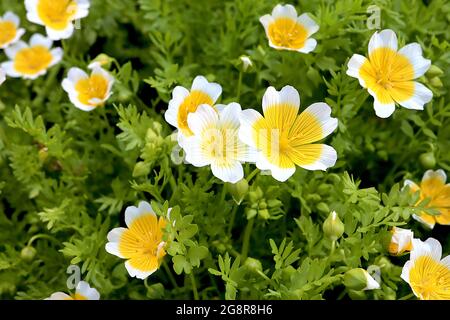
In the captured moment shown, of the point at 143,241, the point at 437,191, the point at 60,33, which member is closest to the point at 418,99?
the point at 437,191

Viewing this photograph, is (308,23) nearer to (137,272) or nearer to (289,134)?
(289,134)

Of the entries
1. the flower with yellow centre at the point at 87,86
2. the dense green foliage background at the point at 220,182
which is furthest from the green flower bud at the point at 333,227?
the flower with yellow centre at the point at 87,86

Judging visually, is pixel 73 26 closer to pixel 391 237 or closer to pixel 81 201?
pixel 81 201

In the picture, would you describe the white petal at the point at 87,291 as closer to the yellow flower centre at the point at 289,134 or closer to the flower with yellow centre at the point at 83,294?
the flower with yellow centre at the point at 83,294

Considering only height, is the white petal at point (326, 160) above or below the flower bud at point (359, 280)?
above
